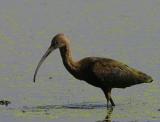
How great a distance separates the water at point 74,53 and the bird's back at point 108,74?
1.06 feet

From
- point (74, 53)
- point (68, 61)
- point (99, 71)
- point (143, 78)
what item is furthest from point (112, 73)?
point (74, 53)

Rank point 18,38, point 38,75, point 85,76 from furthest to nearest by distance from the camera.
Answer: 1. point 18,38
2. point 38,75
3. point 85,76

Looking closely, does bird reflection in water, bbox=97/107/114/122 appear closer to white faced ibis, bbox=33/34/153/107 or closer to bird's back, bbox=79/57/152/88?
white faced ibis, bbox=33/34/153/107

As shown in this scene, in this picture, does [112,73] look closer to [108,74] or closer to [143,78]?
[108,74]

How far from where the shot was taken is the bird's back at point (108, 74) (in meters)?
17.1

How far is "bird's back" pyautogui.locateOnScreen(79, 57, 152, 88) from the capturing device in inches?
672

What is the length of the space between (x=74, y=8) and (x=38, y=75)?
851 centimetres

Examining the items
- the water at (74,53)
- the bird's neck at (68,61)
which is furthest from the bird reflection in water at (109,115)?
the bird's neck at (68,61)

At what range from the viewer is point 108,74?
17344mm

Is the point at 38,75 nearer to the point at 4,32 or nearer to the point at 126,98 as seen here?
the point at 126,98

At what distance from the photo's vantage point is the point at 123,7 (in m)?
27.8

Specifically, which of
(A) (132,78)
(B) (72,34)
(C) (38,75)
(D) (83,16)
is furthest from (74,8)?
(A) (132,78)

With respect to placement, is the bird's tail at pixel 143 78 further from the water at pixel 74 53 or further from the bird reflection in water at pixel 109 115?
the bird reflection in water at pixel 109 115

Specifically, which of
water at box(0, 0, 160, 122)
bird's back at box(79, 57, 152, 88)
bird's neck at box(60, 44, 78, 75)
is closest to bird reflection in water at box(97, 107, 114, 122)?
water at box(0, 0, 160, 122)
